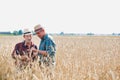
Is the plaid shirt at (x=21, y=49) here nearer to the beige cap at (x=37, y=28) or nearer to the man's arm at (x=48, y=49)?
the man's arm at (x=48, y=49)

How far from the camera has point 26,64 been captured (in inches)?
293

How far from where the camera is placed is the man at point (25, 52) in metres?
7.29

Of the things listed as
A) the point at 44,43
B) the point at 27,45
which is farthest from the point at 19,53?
the point at 44,43

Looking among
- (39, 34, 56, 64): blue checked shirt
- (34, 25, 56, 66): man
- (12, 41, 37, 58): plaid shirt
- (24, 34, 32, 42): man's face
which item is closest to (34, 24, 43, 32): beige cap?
(34, 25, 56, 66): man

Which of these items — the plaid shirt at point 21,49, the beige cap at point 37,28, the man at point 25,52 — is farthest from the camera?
the plaid shirt at point 21,49

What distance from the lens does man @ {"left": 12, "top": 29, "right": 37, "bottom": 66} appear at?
7.29 metres

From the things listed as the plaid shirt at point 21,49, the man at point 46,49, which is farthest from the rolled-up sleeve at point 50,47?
the plaid shirt at point 21,49

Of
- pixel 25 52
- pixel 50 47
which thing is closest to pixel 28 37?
pixel 25 52

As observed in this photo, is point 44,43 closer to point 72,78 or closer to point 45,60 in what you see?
point 45,60

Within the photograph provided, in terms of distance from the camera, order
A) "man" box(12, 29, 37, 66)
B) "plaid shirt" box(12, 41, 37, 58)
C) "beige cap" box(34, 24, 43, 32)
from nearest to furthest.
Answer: "beige cap" box(34, 24, 43, 32)
"man" box(12, 29, 37, 66)
"plaid shirt" box(12, 41, 37, 58)

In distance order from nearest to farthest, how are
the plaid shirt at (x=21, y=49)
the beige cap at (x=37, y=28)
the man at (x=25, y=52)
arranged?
the beige cap at (x=37, y=28)
the man at (x=25, y=52)
the plaid shirt at (x=21, y=49)

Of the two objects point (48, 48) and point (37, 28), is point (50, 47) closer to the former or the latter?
point (48, 48)

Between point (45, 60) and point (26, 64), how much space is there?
57 cm

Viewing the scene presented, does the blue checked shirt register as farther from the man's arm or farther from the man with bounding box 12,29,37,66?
the man with bounding box 12,29,37,66
